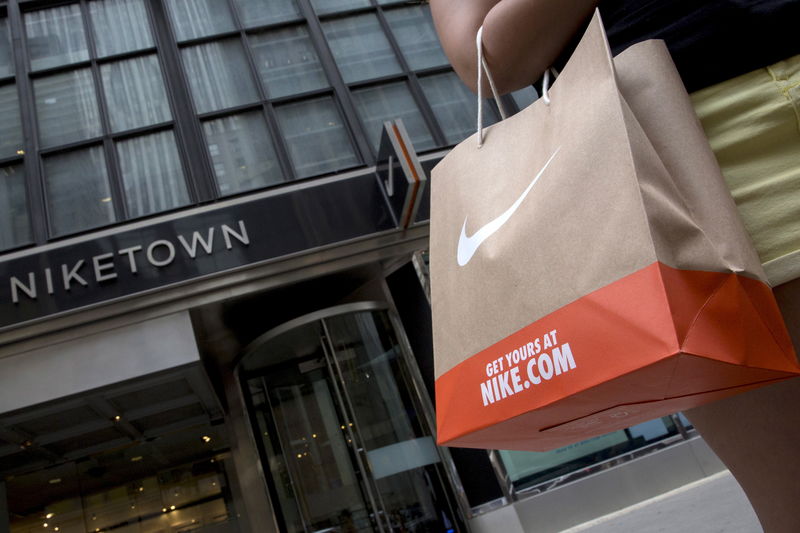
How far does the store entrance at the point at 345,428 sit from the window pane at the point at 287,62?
3.16m

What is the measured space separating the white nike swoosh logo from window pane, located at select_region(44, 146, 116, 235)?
21.6 ft

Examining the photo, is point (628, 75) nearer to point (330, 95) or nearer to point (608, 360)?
point (608, 360)

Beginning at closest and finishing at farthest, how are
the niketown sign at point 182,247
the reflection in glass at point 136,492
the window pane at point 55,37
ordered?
the niketown sign at point 182,247 → the window pane at point 55,37 → the reflection in glass at point 136,492

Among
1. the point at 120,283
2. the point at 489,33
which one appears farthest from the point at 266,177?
the point at 489,33

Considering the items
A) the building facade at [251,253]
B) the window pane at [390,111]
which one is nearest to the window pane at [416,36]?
the building facade at [251,253]

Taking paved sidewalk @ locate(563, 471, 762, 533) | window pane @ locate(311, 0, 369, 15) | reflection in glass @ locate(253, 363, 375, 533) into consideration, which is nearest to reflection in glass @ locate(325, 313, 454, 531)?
reflection in glass @ locate(253, 363, 375, 533)

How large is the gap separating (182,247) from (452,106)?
160 inches

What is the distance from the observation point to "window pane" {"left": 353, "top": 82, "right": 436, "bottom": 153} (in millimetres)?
7777

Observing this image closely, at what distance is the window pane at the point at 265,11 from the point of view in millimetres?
8273

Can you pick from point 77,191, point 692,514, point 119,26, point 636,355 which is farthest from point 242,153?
point 636,355

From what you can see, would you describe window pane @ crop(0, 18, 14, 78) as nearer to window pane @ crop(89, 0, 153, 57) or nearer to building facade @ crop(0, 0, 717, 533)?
building facade @ crop(0, 0, 717, 533)

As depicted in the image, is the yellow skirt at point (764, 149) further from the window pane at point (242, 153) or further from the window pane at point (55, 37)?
the window pane at point (55, 37)

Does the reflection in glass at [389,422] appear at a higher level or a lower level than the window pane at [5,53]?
lower

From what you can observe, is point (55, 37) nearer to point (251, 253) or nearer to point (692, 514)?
point (251, 253)
